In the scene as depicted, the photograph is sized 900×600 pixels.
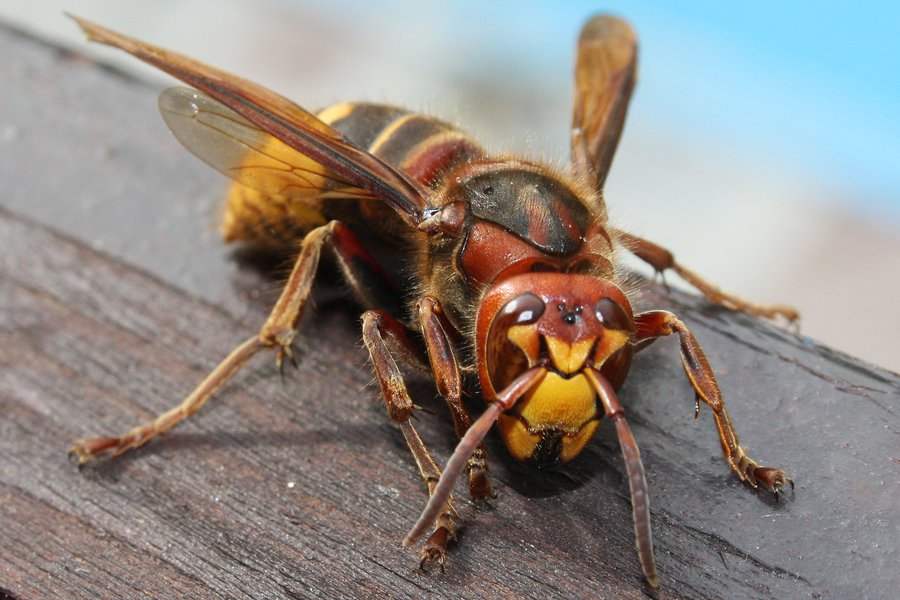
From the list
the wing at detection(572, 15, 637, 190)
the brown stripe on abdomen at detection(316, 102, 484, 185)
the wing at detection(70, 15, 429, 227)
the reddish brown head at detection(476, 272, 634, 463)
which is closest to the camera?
the reddish brown head at detection(476, 272, 634, 463)

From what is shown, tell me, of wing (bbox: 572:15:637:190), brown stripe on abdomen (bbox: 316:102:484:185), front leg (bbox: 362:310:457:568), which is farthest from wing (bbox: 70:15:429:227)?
wing (bbox: 572:15:637:190)

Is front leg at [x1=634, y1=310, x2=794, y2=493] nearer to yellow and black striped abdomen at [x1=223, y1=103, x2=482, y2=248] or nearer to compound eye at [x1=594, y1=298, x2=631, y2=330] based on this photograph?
compound eye at [x1=594, y1=298, x2=631, y2=330]

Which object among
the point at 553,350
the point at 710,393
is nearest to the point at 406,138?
the point at 553,350

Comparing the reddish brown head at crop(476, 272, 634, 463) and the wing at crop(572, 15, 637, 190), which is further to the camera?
the wing at crop(572, 15, 637, 190)

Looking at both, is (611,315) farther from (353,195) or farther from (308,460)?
(353,195)

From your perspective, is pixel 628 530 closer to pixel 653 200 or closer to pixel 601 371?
A: pixel 601 371

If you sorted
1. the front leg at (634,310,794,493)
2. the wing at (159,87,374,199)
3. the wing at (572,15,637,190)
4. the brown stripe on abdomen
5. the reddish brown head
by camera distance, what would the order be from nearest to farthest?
the reddish brown head
the front leg at (634,310,794,493)
the wing at (159,87,374,199)
the brown stripe on abdomen
the wing at (572,15,637,190)
